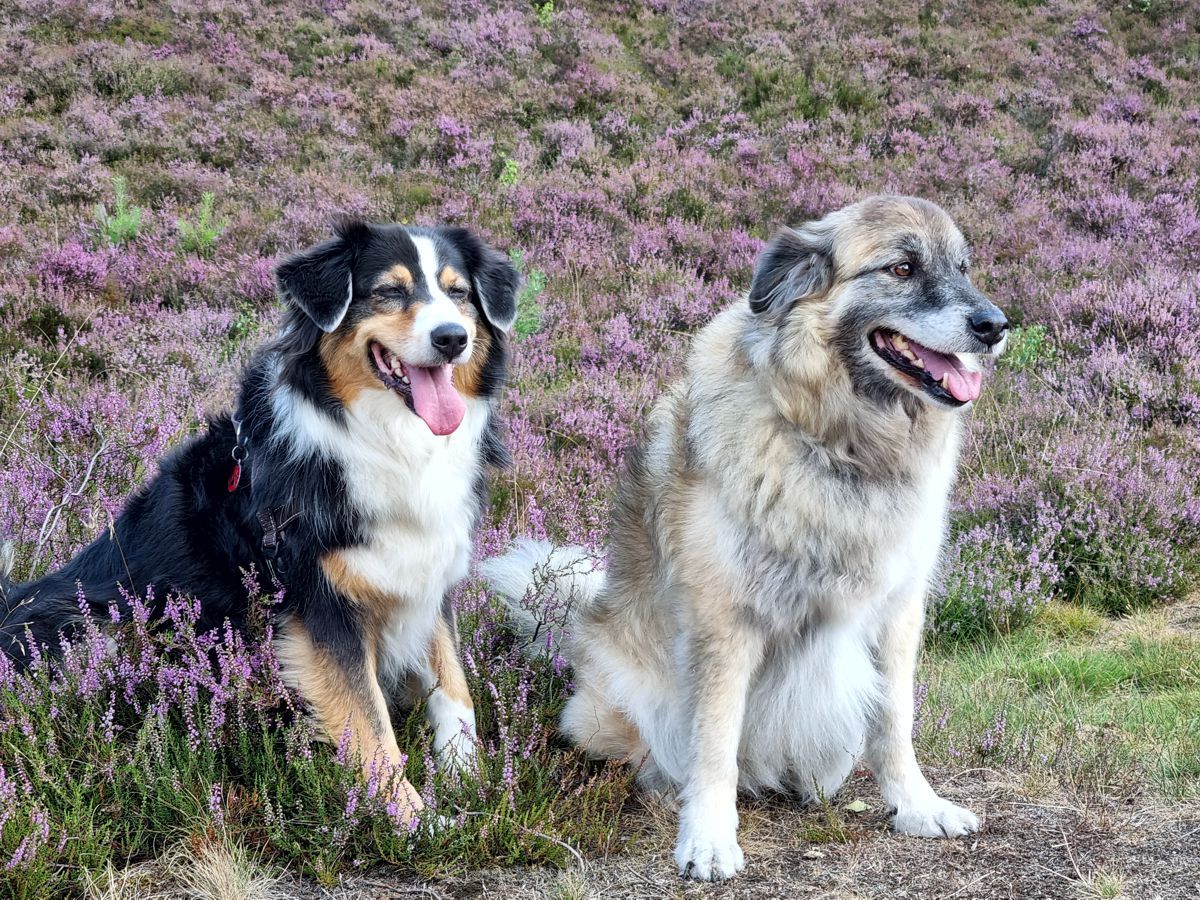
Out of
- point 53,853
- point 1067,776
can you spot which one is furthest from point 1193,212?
point 53,853

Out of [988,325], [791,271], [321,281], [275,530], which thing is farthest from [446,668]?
Answer: [988,325]

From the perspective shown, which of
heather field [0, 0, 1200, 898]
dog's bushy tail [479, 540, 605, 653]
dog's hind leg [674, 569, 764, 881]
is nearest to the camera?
heather field [0, 0, 1200, 898]

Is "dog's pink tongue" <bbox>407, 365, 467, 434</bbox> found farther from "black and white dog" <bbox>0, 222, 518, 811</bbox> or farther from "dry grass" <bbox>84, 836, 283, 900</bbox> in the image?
"dry grass" <bbox>84, 836, 283, 900</bbox>

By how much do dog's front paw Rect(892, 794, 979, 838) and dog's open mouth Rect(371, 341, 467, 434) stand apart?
1.67 metres

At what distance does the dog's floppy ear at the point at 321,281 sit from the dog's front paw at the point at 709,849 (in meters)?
1.69

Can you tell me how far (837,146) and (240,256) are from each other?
682 centimetres

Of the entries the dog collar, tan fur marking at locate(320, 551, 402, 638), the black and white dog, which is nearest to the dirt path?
the black and white dog

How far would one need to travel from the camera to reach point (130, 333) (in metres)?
6.40

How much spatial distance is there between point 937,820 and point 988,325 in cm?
133

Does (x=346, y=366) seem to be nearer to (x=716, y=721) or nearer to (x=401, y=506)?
(x=401, y=506)

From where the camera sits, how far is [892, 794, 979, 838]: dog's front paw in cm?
255

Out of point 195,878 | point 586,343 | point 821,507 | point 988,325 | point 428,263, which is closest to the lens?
point 195,878

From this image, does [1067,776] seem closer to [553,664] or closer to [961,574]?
[553,664]

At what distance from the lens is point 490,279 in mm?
3039
